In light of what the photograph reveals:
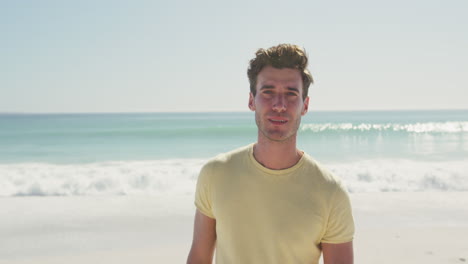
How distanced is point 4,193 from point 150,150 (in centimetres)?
1451

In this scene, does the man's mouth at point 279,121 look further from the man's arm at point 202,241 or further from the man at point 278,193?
the man's arm at point 202,241

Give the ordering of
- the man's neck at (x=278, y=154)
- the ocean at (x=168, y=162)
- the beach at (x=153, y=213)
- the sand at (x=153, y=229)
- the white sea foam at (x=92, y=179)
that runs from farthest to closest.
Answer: the ocean at (x=168, y=162) < the white sea foam at (x=92, y=179) < the beach at (x=153, y=213) < the sand at (x=153, y=229) < the man's neck at (x=278, y=154)

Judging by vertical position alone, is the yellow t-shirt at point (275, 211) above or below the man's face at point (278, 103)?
below

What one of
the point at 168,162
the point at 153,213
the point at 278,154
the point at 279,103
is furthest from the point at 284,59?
the point at 168,162

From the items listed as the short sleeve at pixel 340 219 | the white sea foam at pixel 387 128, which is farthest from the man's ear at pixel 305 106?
the white sea foam at pixel 387 128

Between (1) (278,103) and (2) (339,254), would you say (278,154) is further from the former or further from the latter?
(2) (339,254)

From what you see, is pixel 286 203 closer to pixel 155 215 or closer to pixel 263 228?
pixel 263 228

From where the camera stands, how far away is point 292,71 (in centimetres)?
209

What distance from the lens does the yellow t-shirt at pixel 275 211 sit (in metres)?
1.98

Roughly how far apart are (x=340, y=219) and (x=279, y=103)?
23.5 inches

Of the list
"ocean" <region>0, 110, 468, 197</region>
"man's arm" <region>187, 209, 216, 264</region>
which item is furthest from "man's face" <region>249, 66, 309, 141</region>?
"ocean" <region>0, 110, 468, 197</region>

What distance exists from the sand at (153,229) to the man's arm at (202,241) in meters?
3.92

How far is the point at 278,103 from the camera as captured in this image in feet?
6.71

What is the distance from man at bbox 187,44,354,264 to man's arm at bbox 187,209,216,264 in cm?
9
